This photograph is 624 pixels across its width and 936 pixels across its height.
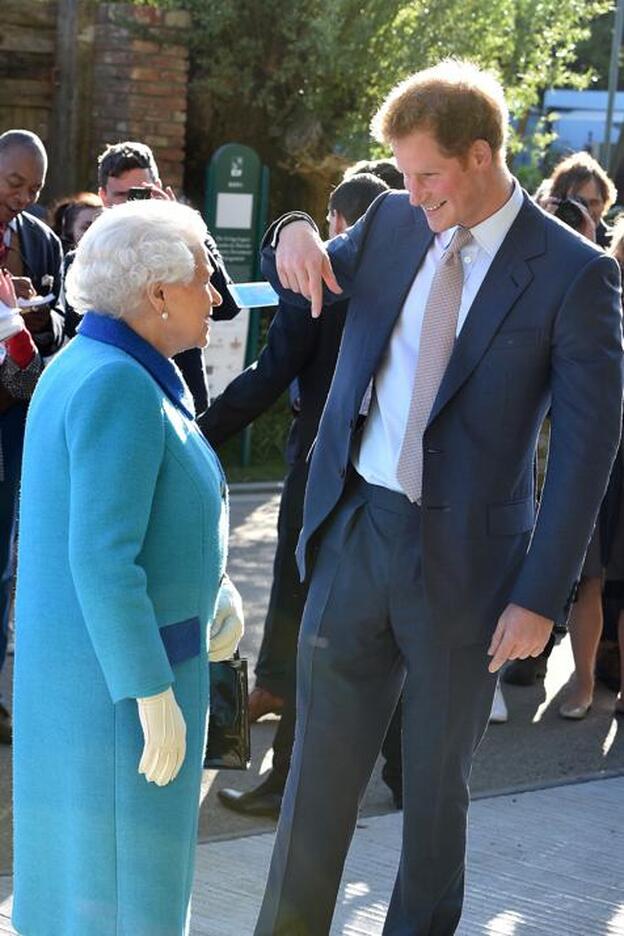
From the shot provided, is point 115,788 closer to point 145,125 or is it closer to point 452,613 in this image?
point 452,613

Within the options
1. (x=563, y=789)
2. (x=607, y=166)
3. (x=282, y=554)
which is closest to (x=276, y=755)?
(x=282, y=554)

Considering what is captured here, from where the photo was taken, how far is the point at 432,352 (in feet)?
12.1

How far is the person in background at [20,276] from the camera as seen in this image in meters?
5.62

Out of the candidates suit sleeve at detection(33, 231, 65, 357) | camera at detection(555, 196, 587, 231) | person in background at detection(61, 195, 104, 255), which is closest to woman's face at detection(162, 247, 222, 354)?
suit sleeve at detection(33, 231, 65, 357)

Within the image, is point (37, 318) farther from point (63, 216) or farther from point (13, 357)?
point (63, 216)

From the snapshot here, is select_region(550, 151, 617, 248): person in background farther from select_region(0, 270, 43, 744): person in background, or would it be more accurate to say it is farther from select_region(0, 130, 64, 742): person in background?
select_region(0, 270, 43, 744): person in background

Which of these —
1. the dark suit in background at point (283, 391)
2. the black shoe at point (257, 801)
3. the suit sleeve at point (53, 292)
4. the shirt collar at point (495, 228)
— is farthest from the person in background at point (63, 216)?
the shirt collar at point (495, 228)

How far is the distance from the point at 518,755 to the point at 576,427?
8.75ft

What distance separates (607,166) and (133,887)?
40.4 ft

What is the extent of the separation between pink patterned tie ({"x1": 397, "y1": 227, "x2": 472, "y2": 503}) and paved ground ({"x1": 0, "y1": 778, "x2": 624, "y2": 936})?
4.61ft

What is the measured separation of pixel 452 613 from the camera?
370 centimetres

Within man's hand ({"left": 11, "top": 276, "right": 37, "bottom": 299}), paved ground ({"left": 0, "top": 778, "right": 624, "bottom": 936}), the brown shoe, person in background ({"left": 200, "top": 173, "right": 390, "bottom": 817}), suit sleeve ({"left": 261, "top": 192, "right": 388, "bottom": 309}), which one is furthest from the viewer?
the brown shoe

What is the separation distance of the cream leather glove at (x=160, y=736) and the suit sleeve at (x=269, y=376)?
2100 mm

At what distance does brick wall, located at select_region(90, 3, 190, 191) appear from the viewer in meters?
11.5
